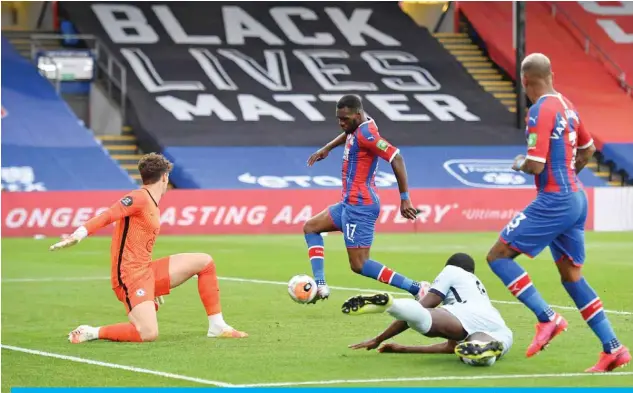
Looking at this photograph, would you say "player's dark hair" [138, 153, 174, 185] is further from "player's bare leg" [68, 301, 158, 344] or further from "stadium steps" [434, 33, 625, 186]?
"stadium steps" [434, 33, 625, 186]

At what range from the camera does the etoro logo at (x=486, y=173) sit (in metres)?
38.5

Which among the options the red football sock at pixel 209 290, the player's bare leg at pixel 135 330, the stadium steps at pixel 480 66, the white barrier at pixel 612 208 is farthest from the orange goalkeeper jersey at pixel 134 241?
the stadium steps at pixel 480 66

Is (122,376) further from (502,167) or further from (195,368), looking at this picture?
(502,167)

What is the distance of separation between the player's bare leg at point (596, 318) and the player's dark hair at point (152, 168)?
3724mm

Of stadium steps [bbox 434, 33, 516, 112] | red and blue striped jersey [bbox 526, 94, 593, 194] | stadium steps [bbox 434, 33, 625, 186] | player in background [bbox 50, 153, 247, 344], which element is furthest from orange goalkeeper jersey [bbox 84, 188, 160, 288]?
stadium steps [bbox 434, 33, 516, 112]

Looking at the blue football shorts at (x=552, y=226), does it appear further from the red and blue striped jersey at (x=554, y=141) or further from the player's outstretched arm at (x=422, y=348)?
the player's outstretched arm at (x=422, y=348)

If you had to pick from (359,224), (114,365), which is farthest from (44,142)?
(114,365)

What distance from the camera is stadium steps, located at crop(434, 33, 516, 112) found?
4641 cm

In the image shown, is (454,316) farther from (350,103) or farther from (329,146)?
(329,146)

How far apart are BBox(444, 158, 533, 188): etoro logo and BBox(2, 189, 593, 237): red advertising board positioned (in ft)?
12.8

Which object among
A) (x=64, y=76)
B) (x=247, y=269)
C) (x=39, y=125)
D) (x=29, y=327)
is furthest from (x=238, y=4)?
(x=29, y=327)

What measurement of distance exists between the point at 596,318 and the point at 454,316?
1.06 metres

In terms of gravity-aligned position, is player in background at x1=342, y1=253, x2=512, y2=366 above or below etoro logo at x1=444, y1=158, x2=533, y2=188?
above

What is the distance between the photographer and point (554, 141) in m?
10.1
